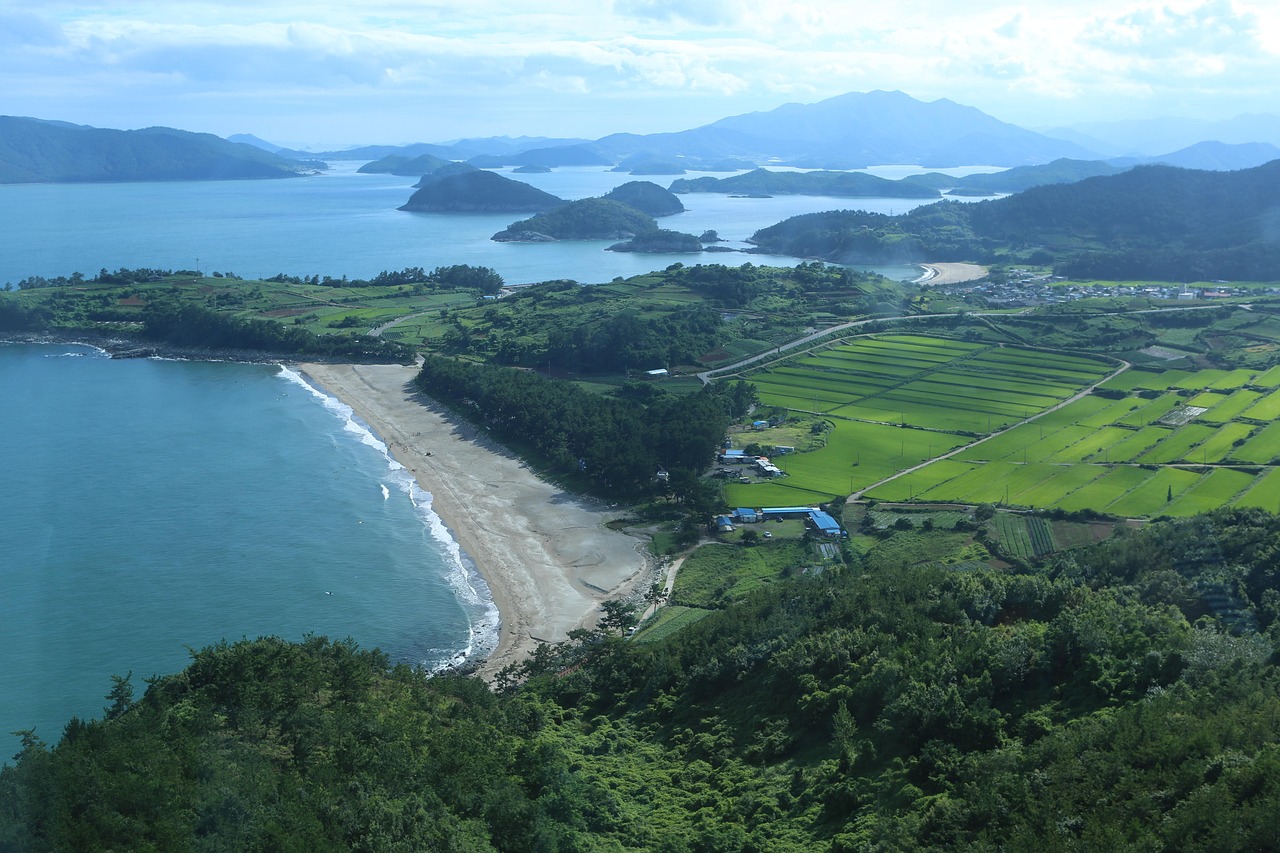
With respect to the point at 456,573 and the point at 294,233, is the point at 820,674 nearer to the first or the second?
the point at 456,573

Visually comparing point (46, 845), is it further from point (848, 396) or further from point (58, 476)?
point (848, 396)

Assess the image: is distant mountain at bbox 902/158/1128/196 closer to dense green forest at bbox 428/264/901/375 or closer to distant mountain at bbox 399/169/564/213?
distant mountain at bbox 399/169/564/213

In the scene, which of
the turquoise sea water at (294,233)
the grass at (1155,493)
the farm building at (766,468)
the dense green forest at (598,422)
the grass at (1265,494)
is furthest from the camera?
the turquoise sea water at (294,233)

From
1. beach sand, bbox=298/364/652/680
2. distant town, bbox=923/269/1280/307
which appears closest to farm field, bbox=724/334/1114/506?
beach sand, bbox=298/364/652/680

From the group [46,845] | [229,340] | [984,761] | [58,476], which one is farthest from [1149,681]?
[229,340]

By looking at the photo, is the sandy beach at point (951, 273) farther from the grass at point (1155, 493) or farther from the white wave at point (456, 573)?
the white wave at point (456, 573)

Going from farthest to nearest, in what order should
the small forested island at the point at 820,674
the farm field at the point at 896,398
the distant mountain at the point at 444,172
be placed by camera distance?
the distant mountain at the point at 444,172 → the farm field at the point at 896,398 → the small forested island at the point at 820,674

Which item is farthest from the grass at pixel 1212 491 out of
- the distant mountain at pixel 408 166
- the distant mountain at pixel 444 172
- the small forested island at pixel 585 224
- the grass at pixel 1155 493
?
the distant mountain at pixel 408 166
